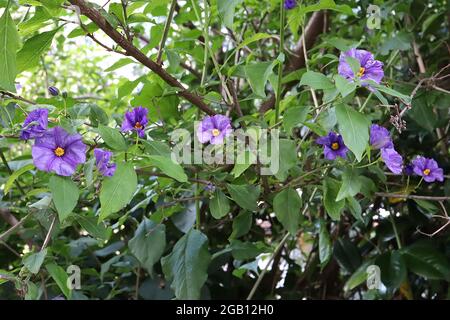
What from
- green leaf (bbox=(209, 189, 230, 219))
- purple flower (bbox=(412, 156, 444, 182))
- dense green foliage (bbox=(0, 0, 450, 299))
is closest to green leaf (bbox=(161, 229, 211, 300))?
dense green foliage (bbox=(0, 0, 450, 299))

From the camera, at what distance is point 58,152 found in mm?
700

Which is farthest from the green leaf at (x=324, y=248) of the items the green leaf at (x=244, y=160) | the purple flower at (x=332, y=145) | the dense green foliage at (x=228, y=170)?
the green leaf at (x=244, y=160)

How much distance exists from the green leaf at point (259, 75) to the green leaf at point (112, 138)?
0.22 metres

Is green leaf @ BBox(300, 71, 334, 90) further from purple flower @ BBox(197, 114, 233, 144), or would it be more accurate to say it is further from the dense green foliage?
purple flower @ BBox(197, 114, 233, 144)

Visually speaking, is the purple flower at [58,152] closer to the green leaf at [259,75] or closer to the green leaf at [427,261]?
the green leaf at [259,75]

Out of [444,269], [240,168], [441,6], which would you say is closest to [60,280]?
[240,168]

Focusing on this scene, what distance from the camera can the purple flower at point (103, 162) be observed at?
0.75 meters

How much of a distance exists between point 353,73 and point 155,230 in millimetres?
529

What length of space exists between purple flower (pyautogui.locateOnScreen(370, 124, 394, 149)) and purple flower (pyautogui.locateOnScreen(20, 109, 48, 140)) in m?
0.51

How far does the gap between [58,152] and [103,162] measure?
0.07m

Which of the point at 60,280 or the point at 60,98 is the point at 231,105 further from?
the point at 60,280

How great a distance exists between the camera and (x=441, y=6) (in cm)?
150

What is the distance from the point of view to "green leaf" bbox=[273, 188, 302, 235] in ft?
3.09

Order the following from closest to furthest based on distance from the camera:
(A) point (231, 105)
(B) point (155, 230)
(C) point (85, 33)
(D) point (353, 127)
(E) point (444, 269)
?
(D) point (353, 127), (C) point (85, 33), (A) point (231, 105), (B) point (155, 230), (E) point (444, 269)
